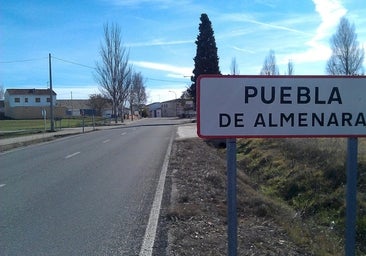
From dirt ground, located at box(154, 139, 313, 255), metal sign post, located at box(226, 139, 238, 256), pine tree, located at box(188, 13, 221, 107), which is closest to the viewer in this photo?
metal sign post, located at box(226, 139, 238, 256)

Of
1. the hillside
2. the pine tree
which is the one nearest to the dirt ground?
the hillside

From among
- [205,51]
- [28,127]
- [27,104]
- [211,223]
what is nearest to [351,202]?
[211,223]

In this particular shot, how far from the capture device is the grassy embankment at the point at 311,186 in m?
7.04

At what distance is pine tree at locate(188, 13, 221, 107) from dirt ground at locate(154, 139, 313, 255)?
45126 mm

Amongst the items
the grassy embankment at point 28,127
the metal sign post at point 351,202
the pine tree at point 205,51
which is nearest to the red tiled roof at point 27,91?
the grassy embankment at point 28,127

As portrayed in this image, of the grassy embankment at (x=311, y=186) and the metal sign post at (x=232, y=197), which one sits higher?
the metal sign post at (x=232, y=197)

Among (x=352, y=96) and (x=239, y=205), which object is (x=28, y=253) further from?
(x=352, y=96)

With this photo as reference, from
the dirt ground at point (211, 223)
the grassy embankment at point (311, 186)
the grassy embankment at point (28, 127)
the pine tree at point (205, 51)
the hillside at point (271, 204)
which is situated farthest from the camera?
the pine tree at point (205, 51)

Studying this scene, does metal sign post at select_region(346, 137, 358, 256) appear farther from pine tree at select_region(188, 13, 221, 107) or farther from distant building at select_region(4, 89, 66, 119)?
distant building at select_region(4, 89, 66, 119)

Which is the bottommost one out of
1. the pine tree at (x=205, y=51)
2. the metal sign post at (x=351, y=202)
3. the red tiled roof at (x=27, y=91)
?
the metal sign post at (x=351, y=202)

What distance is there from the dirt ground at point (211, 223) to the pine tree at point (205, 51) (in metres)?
45.1

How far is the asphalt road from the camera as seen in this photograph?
5809 millimetres

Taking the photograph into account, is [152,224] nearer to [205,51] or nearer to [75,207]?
[75,207]

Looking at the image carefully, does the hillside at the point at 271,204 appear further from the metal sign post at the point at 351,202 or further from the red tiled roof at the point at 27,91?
the red tiled roof at the point at 27,91
